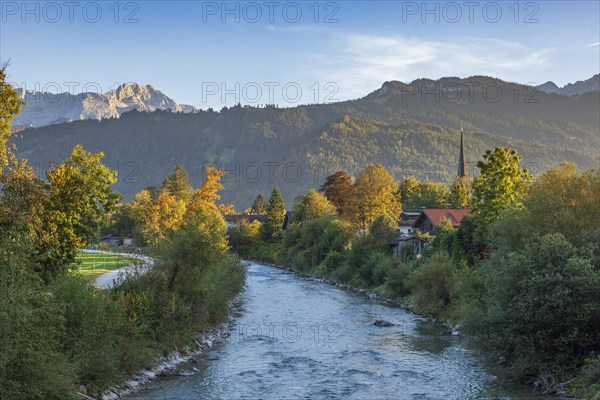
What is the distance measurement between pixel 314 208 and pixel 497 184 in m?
61.3

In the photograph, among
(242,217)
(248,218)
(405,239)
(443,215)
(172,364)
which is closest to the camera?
(172,364)

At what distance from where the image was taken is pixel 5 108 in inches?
935

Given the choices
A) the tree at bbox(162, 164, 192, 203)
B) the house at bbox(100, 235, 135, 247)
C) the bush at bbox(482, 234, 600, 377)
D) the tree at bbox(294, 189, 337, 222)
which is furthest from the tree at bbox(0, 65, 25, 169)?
the house at bbox(100, 235, 135, 247)

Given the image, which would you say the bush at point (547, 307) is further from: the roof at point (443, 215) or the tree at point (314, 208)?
the tree at point (314, 208)

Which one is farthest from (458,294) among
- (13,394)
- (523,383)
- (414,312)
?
(13,394)

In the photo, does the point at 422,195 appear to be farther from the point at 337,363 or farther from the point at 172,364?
the point at 172,364

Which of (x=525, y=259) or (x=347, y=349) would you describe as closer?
(x=525, y=259)

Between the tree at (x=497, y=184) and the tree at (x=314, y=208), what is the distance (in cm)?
5874

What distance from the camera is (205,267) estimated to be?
3750 cm

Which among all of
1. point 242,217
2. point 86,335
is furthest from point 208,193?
point 242,217

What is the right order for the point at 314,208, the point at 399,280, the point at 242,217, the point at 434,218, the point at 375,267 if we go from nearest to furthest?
the point at 399,280
the point at 375,267
the point at 434,218
the point at 314,208
the point at 242,217

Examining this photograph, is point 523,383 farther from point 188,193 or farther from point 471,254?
point 188,193

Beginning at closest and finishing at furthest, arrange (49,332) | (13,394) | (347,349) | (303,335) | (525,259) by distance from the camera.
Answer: (13,394) → (49,332) → (525,259) → (347,349) → (303,335)

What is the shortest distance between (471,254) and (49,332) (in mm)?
41026
